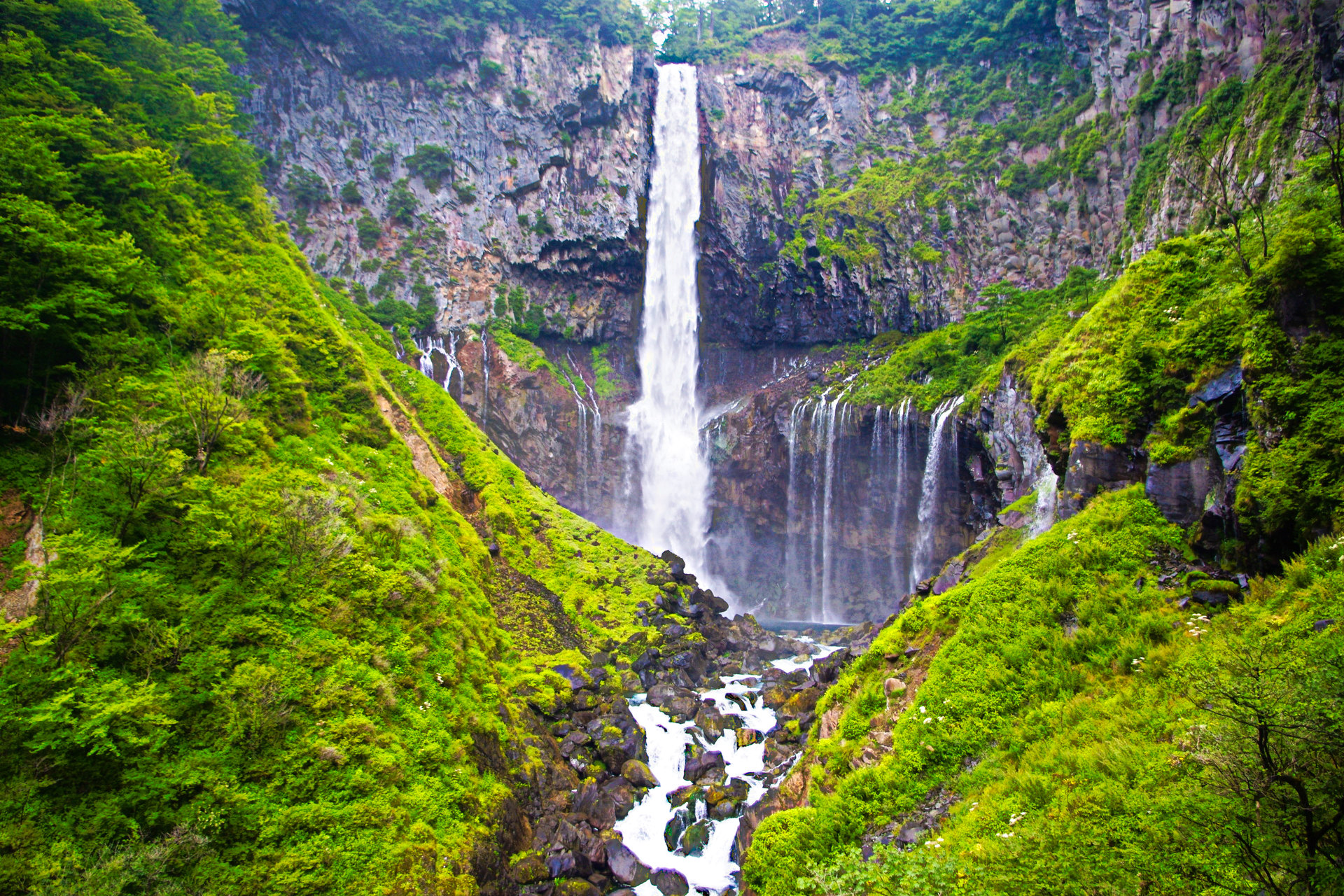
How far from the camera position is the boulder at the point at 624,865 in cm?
1195

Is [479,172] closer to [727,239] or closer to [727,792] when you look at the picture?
[727,239]

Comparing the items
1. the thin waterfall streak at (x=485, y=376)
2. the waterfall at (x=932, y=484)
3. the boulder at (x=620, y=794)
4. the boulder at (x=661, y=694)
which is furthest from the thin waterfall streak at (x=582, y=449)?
the boulder at (x=620, y=794)

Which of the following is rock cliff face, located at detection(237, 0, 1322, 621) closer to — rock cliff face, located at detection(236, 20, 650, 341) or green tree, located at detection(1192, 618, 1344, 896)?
rock cliff face, located at detection(236, 20, 650, 341)

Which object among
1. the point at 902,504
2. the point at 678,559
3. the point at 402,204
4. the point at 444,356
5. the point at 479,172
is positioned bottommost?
the point at 678,559

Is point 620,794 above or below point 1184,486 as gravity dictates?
below

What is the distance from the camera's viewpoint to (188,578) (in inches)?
384

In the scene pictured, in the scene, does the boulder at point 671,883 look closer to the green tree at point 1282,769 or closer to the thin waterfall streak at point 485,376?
the green tree at point 1282,769

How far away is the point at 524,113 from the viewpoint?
A: 43.0 m

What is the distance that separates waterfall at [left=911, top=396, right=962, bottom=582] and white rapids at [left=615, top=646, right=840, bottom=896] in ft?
50.4

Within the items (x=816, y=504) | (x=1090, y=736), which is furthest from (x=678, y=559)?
(x=1090, y=736)

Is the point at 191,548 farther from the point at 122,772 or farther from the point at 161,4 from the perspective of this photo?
the point at 161,4

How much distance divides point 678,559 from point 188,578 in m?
19.5

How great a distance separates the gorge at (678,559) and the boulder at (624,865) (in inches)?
12.6

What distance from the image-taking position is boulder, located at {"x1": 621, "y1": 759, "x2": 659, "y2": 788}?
1454 centimetres
